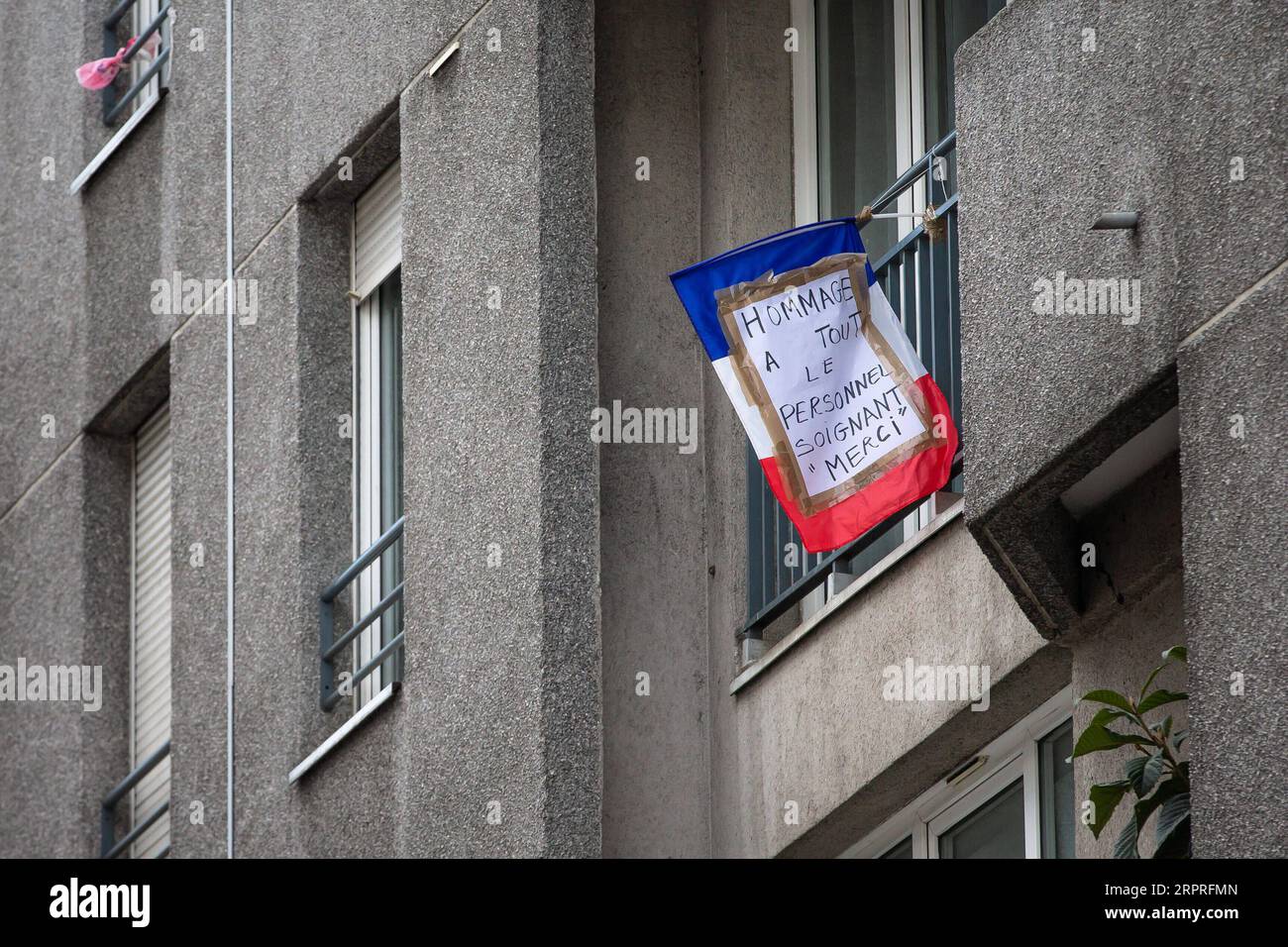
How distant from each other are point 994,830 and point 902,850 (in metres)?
0.75

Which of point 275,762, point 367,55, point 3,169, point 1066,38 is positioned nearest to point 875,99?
point 367,55

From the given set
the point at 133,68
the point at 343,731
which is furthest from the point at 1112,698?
the point at 133,68

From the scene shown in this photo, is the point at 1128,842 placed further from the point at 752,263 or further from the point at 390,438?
the point at 390,438

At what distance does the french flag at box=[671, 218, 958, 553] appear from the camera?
946cm

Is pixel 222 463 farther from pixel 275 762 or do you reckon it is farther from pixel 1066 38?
pixel 1066 38

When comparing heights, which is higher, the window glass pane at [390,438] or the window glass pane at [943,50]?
the window glass pane at [943,50]

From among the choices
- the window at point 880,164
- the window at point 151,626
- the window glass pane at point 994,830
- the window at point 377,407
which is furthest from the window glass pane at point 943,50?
the window at point 151,626

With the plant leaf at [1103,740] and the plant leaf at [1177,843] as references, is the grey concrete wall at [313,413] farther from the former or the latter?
the plant leaf at [1177,843]

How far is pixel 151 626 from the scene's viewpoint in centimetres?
1426

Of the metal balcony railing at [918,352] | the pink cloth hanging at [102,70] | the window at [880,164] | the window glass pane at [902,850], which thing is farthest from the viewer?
the pink cloth hanging at [102,70]

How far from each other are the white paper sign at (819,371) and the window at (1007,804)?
1250 mm

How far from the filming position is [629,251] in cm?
1138

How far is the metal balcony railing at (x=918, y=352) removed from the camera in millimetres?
9906

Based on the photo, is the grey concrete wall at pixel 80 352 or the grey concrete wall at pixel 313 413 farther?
the grey concrete wall at pixel 80 352
